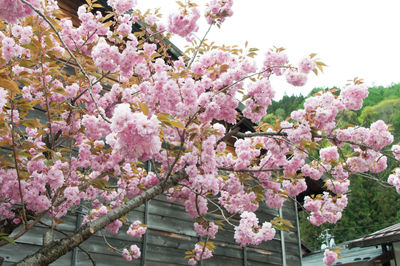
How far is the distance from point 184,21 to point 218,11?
0.37 metres

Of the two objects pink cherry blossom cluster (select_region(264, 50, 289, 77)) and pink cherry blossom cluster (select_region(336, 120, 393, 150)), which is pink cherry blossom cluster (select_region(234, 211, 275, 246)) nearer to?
pink cherry blossom cluster (select_region(336, 120, 393, 150))

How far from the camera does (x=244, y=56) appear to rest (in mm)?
3518

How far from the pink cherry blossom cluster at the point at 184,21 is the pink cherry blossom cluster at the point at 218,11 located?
0.14 m

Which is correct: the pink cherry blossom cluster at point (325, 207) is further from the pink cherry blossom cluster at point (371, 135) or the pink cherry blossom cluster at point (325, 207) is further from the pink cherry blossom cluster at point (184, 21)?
the pink cherry blossom cluster at point (184, 21)

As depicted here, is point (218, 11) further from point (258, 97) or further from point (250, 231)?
point (250, 231)

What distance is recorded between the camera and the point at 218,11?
354 cm

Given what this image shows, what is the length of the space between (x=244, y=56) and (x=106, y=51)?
1338 millimetres

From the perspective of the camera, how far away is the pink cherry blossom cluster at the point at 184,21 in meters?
3.46

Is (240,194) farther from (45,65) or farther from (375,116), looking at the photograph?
(375,116)

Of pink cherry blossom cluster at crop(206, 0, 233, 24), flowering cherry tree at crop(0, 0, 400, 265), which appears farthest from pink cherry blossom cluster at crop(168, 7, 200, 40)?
pink cherry blossom cluster at crop(206, 0, 233, 24)

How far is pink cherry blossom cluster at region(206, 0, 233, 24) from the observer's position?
3.51m

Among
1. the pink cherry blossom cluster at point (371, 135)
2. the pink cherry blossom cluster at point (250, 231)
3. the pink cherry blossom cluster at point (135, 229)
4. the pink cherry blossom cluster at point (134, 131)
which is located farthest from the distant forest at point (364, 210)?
the pink cherry blossom cluster at point (134, 131)

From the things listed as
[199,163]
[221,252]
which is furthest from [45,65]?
[221,252]

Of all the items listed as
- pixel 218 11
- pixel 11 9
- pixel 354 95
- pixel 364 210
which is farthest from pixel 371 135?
pixel 364 210
